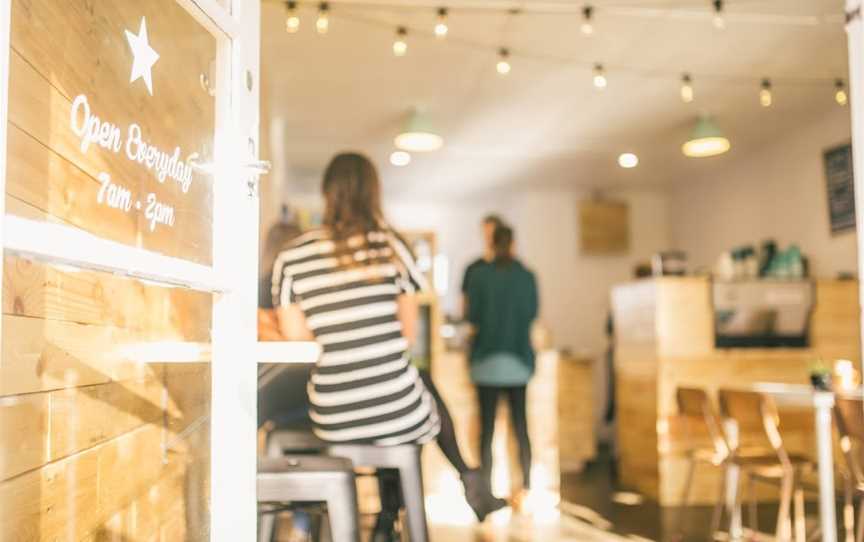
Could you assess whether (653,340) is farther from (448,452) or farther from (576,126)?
(448,452)

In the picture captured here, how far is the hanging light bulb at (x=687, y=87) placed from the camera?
17.4 feet

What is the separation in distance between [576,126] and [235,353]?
528 cm

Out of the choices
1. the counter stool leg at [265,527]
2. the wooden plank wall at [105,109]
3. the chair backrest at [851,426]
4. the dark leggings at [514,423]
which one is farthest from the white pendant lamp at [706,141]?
the wooden plank wall at [105,109]

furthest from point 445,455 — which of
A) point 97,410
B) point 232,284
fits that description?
point 97,410

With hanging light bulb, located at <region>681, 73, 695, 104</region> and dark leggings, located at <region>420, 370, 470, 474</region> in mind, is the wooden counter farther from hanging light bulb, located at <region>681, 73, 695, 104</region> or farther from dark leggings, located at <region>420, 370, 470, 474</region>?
dark leggings, located at <region>420, 370, 470, 474</region>

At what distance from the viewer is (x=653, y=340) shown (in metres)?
5.19

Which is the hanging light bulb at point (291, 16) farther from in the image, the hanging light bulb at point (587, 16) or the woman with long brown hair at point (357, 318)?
the woman with long brown hair at point (357, 318)

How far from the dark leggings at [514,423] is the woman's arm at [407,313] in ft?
7.68

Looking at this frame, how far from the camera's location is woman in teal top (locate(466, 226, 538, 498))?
459cm

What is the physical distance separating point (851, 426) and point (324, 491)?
2.24 metres

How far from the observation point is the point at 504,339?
15.1ft


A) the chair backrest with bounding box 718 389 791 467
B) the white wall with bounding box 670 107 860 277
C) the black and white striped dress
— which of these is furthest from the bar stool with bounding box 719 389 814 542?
the white wall with bounding box 670 107 860 277

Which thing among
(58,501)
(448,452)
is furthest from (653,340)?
(58,501)

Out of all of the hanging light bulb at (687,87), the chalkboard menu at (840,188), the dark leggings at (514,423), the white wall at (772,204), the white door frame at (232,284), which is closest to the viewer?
the white door frame at (232,284)
